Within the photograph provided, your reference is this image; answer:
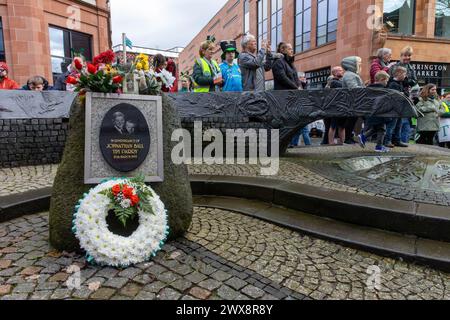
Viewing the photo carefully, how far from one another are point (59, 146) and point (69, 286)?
14.5ft

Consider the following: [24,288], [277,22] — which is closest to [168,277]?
[24,288]

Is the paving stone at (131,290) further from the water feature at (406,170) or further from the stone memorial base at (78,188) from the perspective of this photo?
the water feature at (406,170)

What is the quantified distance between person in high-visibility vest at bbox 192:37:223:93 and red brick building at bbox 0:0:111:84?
26.2 feet

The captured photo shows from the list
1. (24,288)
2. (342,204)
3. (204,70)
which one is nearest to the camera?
(24,288)

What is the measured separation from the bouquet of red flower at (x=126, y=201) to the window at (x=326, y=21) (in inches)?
767

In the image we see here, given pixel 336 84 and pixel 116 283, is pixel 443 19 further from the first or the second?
pixel 116 283

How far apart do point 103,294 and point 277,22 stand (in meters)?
28.6

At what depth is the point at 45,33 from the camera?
1210 centimetres

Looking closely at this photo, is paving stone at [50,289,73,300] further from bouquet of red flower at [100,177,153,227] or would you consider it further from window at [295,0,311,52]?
window at [295,0,311,52]

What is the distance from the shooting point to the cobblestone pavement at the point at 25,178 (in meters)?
4.35

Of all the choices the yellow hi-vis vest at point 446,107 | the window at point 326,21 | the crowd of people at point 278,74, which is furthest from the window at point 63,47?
the window at point 326,21

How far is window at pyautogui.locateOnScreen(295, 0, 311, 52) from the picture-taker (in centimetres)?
2248
